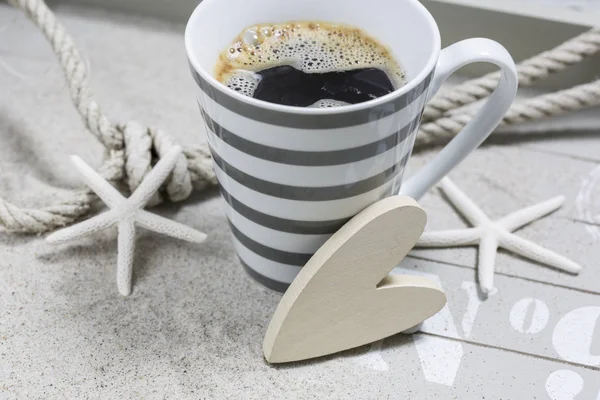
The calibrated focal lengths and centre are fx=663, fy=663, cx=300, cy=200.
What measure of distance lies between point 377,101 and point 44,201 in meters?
0.41

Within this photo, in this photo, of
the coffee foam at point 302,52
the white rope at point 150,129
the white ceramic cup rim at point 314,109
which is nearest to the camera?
the white ceramic cup rim at point 314,109

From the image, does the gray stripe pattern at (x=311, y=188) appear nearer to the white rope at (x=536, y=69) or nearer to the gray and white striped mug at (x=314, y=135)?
→ the gray and white striped mug at (x=314, y=135)

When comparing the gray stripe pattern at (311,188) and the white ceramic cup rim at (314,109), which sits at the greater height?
the white ceramic cup rim at (314,109)

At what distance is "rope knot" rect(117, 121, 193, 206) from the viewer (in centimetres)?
66

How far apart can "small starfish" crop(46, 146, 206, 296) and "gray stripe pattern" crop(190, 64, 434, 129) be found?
7.8 inches

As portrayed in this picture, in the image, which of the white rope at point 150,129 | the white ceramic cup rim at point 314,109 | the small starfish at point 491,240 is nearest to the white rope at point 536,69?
the white rope at point 150,129

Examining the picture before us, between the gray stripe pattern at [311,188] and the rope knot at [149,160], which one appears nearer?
the gray stripe pattern at [311,188]

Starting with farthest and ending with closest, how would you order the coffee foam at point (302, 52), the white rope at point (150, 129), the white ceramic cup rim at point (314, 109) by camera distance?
the white rope at point (150, 129) → the coffee foam at point (302, 52) → the white ceramic cup rim at point (314, 109)

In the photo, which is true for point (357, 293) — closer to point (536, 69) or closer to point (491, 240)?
point (491, 240)

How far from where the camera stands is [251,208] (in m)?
0.52

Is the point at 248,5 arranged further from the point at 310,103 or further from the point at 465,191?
the point at 465,191

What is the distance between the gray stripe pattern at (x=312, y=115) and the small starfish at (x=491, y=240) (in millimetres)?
226

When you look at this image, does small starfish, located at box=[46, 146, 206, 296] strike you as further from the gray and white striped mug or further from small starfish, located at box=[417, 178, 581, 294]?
small starfish, located at box=[417, 178, 581, 294]

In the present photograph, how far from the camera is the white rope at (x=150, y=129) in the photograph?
2.13 feet
